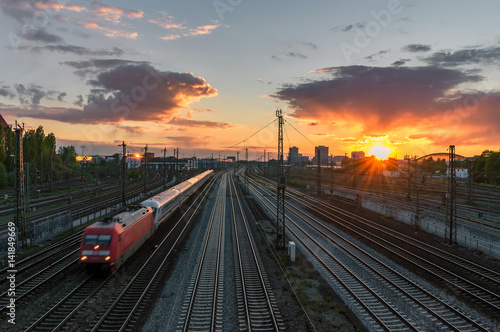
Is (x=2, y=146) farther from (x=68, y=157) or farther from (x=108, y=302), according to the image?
(x=108, y=302)

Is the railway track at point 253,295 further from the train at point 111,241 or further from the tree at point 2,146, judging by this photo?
the tree at point 2,146

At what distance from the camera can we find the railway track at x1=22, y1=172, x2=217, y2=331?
1237 cm

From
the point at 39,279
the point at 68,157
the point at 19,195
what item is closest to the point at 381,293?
the point at 39,279

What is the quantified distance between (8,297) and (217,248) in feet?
42.2

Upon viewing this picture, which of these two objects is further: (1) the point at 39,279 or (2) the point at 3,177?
(2) the point at 3,177

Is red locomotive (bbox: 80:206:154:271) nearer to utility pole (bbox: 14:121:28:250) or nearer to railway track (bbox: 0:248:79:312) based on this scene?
railway track (bbox: 0:248:79:312)

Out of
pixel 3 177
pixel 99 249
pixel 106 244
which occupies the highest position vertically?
pixel 3 177

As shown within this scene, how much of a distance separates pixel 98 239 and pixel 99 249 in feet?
1.83

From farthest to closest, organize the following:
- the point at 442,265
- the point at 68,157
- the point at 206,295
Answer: the point at 68,157
the point at 442,265
the point at 206,295

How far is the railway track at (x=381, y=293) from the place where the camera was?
42.5ft

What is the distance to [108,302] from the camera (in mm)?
14242

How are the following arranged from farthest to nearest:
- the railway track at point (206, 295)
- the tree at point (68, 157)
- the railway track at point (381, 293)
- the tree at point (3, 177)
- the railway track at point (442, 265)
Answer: the tree at point (68, 157)
the tree at point (3, 177)
the railway track at point (442, 265)
the railway track at point (381, 293)
the railway track at point (206, 295)

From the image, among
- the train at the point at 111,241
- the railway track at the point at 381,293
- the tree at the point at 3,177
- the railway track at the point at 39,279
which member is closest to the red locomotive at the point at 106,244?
the train at the point at 111,241

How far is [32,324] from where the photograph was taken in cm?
1212
